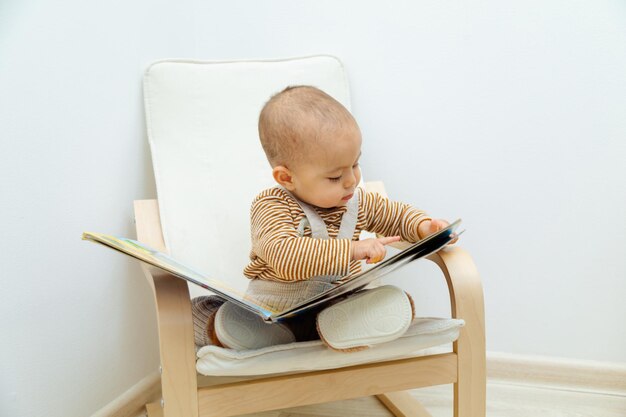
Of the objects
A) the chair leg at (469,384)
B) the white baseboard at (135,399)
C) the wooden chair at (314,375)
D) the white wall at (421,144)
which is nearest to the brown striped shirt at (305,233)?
the wooden chair at (314,375)

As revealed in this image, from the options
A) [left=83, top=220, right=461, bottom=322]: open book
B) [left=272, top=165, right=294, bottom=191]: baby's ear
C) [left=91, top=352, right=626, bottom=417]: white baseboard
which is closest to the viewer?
[left=83, top=220, right=461, bottom=322]: open book

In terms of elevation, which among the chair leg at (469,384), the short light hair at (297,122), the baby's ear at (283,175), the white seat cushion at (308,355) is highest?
the short light hair at (297,122)

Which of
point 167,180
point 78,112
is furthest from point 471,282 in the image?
point 78,112

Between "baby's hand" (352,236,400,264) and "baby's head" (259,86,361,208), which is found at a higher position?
"baby's head" (259,86,361,208)

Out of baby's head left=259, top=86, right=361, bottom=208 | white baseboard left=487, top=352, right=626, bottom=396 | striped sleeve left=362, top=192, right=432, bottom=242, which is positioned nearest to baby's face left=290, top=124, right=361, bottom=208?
baby's head left=259, top=86, right=361, bottom=208

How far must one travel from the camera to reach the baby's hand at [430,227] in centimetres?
108

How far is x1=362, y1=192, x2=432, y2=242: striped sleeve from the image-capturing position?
1163mm

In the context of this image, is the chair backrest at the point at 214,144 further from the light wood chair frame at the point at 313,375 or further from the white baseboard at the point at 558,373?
the white baseboard at the point at 558,373

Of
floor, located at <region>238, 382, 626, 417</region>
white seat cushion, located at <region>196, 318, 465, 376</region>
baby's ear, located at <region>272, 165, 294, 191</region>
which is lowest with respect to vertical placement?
floor, located at <region>238, 382, 626, 417</region>

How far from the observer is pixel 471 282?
103 centimetres

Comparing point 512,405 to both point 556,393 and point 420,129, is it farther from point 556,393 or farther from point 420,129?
point 420,129

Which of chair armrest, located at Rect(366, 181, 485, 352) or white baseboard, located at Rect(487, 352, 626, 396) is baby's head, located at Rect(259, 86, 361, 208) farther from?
white baseboard, located at Rect(487, 352, 626, 396)

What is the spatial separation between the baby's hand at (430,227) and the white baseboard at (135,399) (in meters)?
0.76

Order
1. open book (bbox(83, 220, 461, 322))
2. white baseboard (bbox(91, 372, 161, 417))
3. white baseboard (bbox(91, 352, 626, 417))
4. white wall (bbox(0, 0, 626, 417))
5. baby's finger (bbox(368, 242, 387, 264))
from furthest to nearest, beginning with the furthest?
white baseboard (bbox(91, 352, 626, 417))
white baseboard (bbox(91, 372, 161, 417))
white wall (bbox(0, 0, 626, 417))
baby's finger (bbox(368, 242, 387, 264))
open book (bbox(83, 220, 461, 322))
